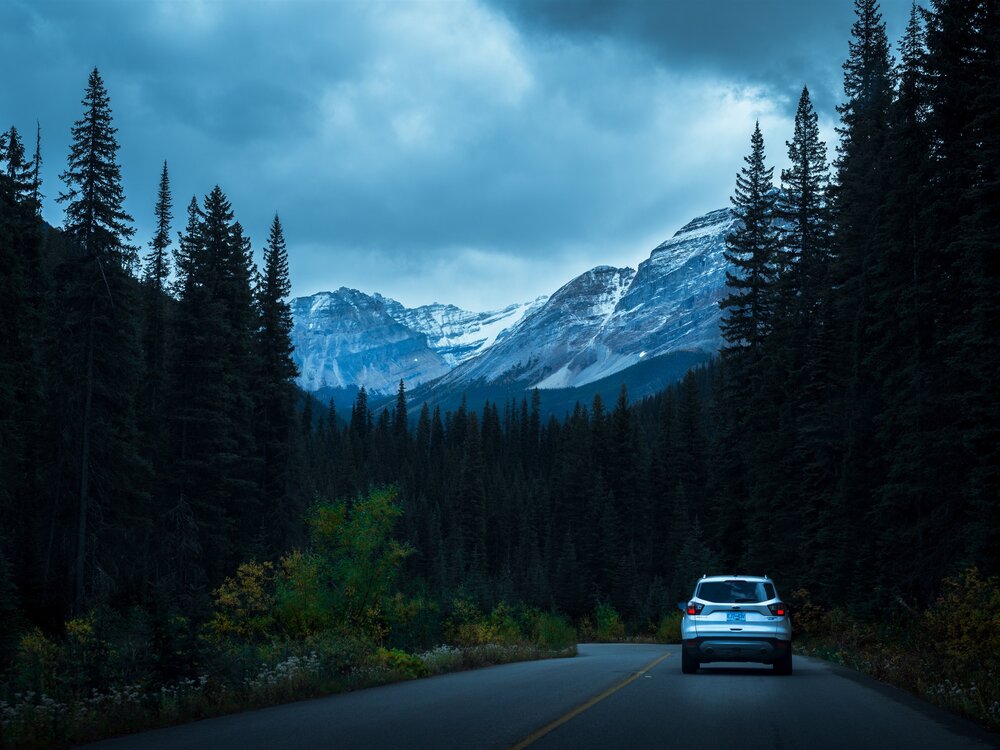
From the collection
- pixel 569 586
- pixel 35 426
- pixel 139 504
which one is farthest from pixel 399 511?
pixel 569 586

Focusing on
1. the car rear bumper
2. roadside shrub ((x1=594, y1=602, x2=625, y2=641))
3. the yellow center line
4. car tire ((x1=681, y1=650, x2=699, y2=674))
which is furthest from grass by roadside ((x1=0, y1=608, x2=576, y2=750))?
roadside shrub ((x1=594, y1=602, x2=625, y2=641))

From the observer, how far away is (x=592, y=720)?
1105 centimetres

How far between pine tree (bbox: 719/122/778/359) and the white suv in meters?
28.5

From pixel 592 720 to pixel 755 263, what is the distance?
38530 millimetres

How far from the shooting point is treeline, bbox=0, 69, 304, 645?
36.5m

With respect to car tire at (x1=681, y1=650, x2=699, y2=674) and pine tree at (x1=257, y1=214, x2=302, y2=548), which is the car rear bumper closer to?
car tire at (x1=681, y1=650, x2=699, y2=674)

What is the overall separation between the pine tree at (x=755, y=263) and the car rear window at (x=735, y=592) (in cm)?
2823

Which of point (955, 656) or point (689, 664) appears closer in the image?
point (955, 656)

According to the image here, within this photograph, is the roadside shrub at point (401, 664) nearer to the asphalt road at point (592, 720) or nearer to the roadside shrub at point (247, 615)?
the asphalt road at point (592, 720)

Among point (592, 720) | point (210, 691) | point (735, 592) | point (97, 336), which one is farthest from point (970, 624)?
point (97, 336)

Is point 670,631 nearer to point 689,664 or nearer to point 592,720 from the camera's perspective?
point 689,664

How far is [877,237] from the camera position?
2919 cm

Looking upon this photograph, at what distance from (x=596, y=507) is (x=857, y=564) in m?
60.2

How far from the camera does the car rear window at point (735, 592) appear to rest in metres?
18.2
